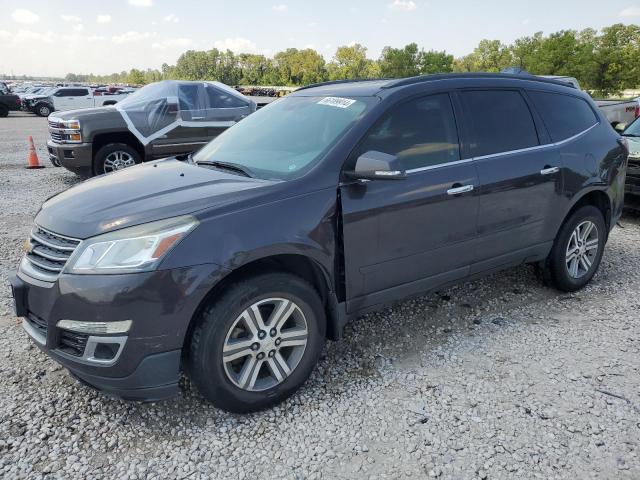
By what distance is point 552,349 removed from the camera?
3.55 m

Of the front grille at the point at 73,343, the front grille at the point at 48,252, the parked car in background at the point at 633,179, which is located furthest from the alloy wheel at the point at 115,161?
the parked car in background at the point at 633,179

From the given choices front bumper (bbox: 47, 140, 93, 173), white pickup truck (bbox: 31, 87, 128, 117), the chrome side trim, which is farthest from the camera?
white pickup truck (bbox: 31, 87, 128, 117)

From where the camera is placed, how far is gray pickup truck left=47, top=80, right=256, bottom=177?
820cm

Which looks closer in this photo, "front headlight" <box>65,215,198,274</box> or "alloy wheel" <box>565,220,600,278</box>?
"front headlight" <box>65,215,198,274</box>

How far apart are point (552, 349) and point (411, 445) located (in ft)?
4.96

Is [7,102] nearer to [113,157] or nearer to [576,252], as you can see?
[113,157]

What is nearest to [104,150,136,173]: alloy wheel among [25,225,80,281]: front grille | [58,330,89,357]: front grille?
[25,225,80,281]: front grille

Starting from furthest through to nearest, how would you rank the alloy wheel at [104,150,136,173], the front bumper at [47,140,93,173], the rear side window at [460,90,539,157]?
the alloy wheel at [104,150,136,173] → the front bumper at [47,140,93,173] → the rear side window at [460,90,539,157]

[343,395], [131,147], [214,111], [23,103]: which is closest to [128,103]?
[131,147]

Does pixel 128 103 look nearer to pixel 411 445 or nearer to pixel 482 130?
pixel 482 130

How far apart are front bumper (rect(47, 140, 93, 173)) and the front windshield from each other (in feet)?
17.0

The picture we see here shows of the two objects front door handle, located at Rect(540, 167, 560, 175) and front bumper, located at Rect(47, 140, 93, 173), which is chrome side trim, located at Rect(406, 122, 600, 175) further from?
front bumper, located at Rect(47, 140, 93, 173)

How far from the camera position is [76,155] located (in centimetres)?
815

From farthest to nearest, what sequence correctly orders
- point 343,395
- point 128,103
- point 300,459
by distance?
point 128,103, point 343,395, point 300,459
